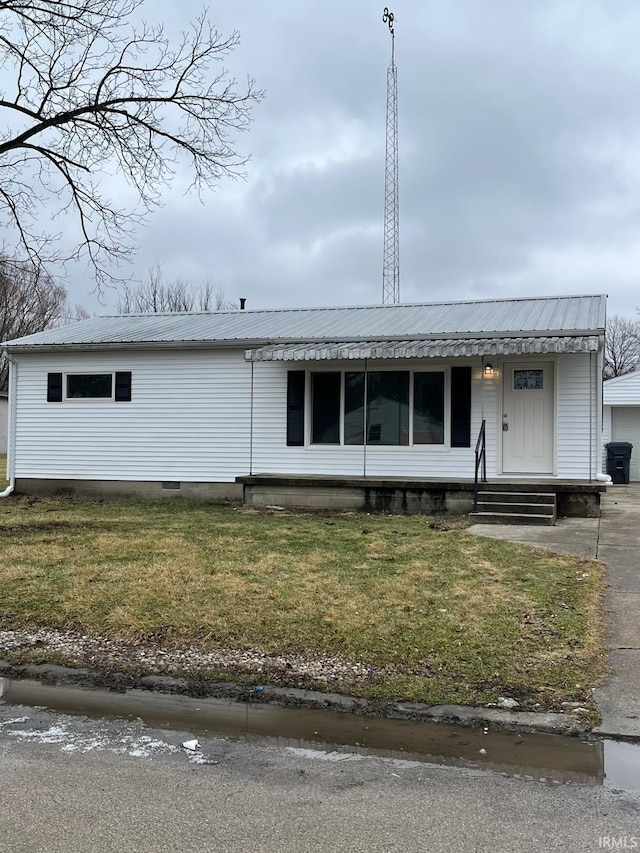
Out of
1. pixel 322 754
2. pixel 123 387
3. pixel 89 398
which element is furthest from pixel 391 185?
pixel 322 754

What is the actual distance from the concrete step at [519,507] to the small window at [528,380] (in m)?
2.38

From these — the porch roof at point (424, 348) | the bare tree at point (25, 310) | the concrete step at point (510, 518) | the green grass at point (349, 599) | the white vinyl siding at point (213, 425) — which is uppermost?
the bare tree at point (25, 310)

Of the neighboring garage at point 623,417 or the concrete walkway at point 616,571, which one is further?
the neighboring garage at point 623,417

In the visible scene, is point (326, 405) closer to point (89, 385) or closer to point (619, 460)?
point (89, 385)

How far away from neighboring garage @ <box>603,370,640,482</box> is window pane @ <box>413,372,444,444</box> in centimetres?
968

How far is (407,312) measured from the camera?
49.7ft

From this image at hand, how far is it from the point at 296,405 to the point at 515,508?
4.53 m

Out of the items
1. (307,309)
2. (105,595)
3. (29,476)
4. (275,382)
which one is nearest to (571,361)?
(275,382)

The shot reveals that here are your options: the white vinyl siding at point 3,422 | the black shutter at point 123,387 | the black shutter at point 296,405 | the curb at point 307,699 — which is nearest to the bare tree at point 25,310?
the white vinyl siding at point 3,422

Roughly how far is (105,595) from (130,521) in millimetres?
4585

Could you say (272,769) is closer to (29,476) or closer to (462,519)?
(462,519)

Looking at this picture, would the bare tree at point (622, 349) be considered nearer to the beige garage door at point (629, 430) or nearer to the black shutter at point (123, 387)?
the beige garage door at point (629, 430)

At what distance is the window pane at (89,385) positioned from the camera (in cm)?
1442

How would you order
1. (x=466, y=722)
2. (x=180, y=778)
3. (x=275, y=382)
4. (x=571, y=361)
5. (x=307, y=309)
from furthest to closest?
1. (x=307, y=309)
2. (x=275, y=382)
3. (x=571, y=361)
4. (x=466, y=722)
5. (x=180, y=778)
